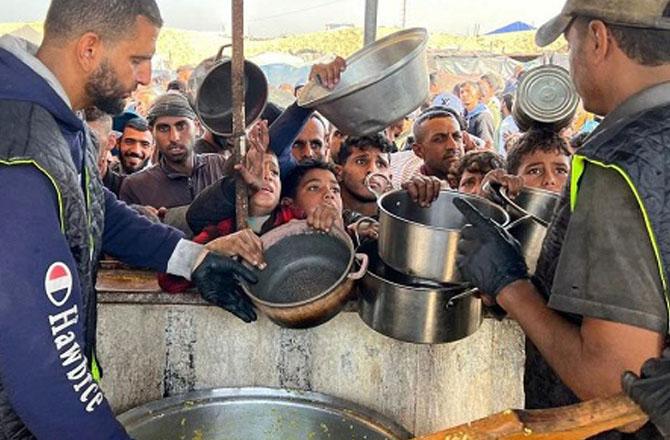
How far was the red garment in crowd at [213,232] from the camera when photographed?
8.04 feet

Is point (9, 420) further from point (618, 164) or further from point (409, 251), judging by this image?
point (618, 164)

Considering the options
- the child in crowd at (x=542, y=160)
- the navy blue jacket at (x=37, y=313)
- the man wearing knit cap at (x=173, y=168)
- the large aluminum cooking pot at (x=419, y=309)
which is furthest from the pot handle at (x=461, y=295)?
the man wearing knit cap at (x=173, y=168)

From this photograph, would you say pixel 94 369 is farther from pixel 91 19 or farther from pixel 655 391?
pixel 655 391

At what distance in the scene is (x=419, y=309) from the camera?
1.90 m

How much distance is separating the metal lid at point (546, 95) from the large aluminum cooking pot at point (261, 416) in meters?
2.05

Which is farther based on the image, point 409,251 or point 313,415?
point 313,415

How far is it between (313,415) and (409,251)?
862 mm

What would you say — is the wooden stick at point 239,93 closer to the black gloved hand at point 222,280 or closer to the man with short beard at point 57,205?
the black gloved hand at point 222,280

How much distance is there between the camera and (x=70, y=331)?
1278 mm

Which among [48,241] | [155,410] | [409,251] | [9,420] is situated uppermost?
[48,241]

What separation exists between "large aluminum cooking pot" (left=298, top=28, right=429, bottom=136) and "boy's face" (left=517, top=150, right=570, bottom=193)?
846 millimetres

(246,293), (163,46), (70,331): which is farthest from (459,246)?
(163,46)

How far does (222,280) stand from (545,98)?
230cm

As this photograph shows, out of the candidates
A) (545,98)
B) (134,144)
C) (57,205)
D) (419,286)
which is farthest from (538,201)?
(134,144)
